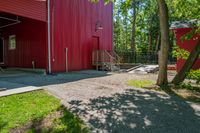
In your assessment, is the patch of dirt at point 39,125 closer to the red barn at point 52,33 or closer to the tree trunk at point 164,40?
the tree trunk at point 164,40

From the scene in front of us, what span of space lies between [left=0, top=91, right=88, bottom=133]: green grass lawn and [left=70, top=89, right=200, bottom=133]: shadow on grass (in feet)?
1.06

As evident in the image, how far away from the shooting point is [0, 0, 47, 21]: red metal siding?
983 cm

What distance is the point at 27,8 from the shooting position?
35.2 ft

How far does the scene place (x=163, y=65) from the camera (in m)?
8.51

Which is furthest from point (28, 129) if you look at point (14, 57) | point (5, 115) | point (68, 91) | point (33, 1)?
point (14, 57)

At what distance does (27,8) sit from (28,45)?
3.14 metres

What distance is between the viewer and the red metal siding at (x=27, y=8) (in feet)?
32.2

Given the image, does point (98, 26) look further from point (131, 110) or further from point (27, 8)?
point (131, 110)

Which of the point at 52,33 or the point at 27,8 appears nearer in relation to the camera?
the point at 27,8

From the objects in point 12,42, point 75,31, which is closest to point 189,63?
point 75,31

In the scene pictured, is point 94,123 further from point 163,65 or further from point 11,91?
point 163,65

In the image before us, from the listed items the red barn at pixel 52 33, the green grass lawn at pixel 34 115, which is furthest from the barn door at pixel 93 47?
the green grass lawn at pixel 34 115

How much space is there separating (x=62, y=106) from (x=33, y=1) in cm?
727

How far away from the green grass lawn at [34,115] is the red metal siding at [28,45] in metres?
6.56
